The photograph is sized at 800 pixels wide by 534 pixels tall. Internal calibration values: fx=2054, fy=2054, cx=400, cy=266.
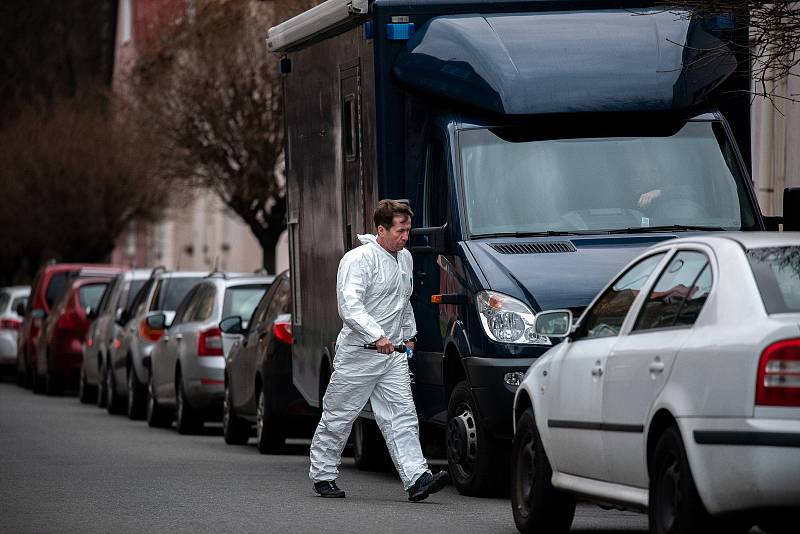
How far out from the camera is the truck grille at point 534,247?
1220 cm

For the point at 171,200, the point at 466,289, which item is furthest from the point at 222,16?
the point at 466,289

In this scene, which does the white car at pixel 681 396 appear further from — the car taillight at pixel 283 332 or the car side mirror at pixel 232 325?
the car side mirror at pixel 232 325

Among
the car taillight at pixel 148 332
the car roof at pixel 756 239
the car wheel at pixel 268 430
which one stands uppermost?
the car roof at pixel 756 239

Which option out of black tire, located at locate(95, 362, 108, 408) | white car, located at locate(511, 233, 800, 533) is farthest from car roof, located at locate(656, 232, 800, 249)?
black tire, located at locate(95, 362, 108, 408)

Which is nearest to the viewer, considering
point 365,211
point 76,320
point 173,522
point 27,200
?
point 173,522

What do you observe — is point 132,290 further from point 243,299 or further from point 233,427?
point 233,427

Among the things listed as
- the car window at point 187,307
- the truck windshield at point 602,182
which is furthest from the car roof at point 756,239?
the car window at point 187,307

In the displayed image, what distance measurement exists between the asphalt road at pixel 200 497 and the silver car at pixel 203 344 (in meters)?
1.18

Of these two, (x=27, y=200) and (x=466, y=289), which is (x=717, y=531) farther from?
(x=27, y=200)

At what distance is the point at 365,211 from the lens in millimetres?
13742

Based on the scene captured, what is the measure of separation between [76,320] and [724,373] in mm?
21862

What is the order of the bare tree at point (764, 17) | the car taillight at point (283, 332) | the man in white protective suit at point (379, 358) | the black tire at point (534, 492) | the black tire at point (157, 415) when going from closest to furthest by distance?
the black tire at point (534, 492) < the man in white protective suit at point (379, 358) < the bare tree at point (764, 17) < the car taillight at point (283, 332) < the black tire at point (157, 415)

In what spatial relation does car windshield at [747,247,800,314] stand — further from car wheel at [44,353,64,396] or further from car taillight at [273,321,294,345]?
car wheel at [44,353,64,396]

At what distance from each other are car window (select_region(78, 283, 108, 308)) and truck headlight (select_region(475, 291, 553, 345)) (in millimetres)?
17786
